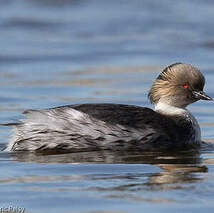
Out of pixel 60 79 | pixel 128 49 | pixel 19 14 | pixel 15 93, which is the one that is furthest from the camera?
pixel 19 14

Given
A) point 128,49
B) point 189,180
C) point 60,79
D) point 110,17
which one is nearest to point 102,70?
point 60,79

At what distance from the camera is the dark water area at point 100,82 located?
25.8 ft

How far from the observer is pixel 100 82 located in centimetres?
1541

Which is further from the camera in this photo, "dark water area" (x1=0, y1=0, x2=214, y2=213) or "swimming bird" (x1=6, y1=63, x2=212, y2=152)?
"swimming bird" (x1=6, y1=63, x2=212, y2=152)

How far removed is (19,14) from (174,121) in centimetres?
1253

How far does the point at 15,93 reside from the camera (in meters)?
14.4

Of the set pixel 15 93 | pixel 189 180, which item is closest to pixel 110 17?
pixel 15 93

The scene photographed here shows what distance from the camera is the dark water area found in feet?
25.8

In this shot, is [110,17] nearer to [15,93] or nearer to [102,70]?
[102,70]

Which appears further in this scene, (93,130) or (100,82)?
(100,82)

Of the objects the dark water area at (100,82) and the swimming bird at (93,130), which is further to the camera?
the swimming bird at (93,130)

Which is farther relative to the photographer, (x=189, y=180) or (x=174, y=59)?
(x=174, y=59)

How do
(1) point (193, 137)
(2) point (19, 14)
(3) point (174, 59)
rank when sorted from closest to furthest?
(1) point (193, 137) → (3) point (174, 59) → (2) point (19, 14)

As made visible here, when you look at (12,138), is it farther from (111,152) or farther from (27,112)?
(111,152)
